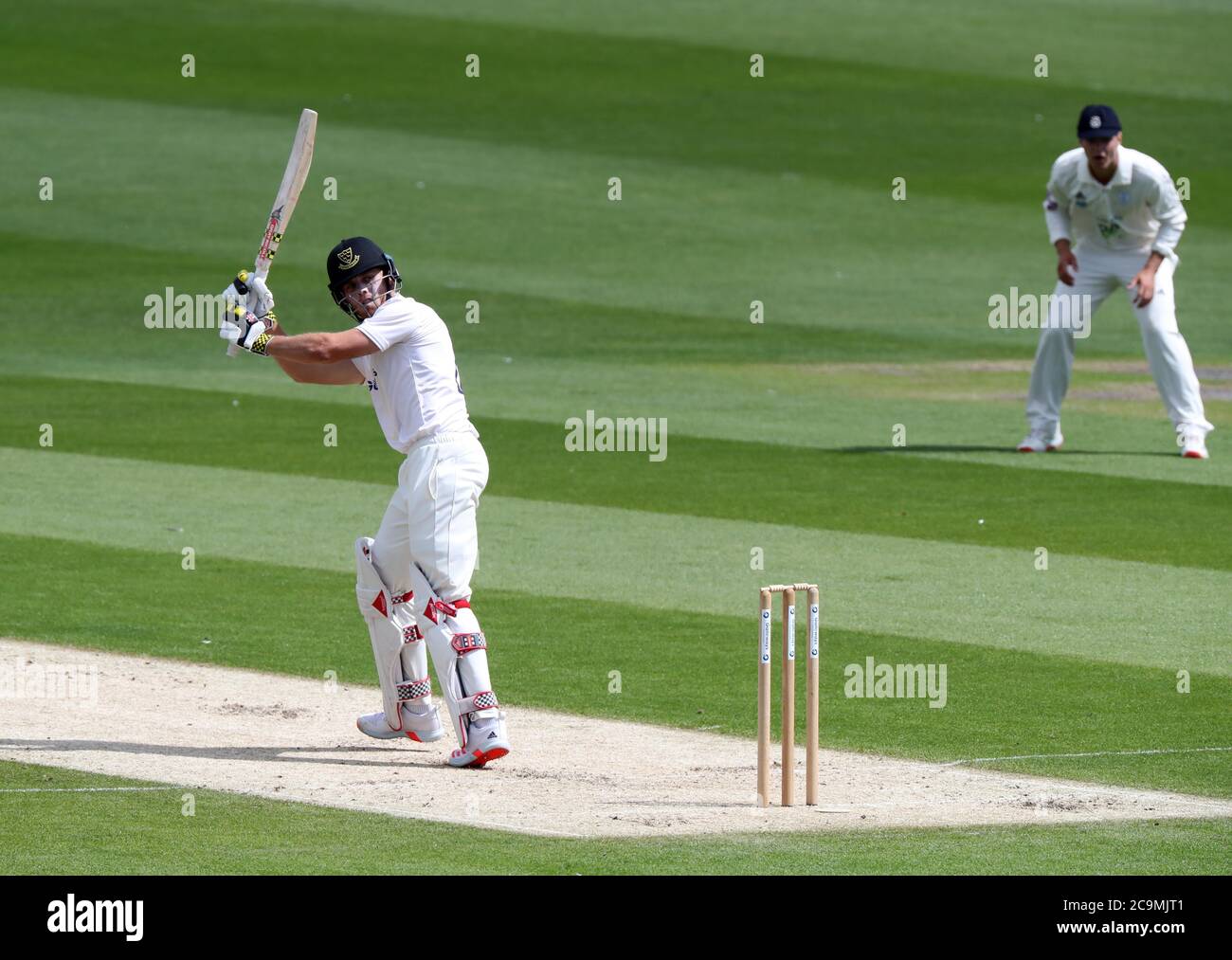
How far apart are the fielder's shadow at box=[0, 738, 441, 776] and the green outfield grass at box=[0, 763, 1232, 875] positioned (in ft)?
2.83

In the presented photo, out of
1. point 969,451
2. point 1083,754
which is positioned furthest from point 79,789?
point 969,451

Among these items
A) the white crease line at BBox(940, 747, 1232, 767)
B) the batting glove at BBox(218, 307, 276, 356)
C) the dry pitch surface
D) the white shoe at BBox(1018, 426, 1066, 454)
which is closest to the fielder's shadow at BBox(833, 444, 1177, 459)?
the white shoe at BBox(1018, 426, 1066, 454)

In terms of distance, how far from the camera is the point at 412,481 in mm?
9523

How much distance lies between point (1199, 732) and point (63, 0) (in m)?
35.5

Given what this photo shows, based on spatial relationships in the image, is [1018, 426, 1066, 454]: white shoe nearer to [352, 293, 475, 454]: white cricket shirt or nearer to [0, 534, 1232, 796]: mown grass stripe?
[0, 534, 1232, 796]: mown grass stripe

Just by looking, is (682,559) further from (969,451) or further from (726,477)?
(969,451)

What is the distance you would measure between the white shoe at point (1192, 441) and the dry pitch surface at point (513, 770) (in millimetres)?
8998

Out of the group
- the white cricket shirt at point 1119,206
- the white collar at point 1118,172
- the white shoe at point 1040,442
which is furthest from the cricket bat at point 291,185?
the white shoe at point 1040,442

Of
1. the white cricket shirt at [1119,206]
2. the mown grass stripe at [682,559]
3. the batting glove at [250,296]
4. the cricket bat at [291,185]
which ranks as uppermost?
the white cricket shirt at [1119,206]

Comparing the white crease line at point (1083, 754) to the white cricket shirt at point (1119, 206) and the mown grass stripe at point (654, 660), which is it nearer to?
the mown grass stripe at point (654, 660)

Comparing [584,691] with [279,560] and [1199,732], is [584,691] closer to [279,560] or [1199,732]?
[1199,732]

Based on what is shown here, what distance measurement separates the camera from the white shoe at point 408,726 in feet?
32.5
